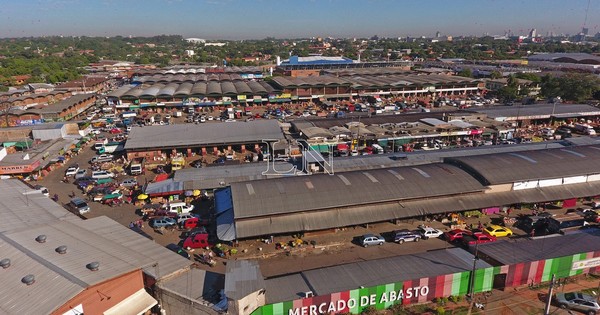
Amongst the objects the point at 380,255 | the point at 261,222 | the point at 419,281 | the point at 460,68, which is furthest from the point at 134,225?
the point at 460,68

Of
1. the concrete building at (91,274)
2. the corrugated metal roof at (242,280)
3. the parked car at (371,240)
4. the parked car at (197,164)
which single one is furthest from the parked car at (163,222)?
the parked car at (371,240)

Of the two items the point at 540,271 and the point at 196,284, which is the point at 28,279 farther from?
the point at 540,271

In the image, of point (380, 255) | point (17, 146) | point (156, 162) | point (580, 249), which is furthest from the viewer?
point (17, 146)

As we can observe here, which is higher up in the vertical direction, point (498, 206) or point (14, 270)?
point (14, 270)

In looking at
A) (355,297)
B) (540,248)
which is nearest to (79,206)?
(355,297)

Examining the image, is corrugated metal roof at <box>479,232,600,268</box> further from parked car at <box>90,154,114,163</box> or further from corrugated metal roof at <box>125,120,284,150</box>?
parked car at <box>90,154,114,163</box>

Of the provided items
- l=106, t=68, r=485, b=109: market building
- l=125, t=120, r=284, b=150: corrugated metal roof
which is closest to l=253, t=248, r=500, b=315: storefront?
l=125, t=120, r=284, b=150: corrugated metal roof

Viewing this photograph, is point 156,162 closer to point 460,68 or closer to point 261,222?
point 261,222

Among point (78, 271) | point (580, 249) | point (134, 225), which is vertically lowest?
point (134, 225)
